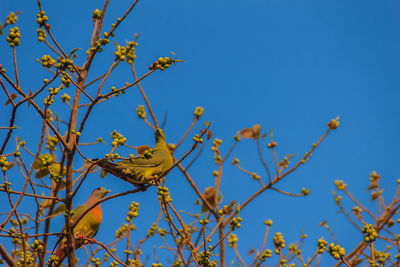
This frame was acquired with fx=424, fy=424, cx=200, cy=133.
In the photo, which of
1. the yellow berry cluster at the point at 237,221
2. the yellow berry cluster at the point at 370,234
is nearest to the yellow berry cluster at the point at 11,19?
the yellow berry cluster at the point at 237,221

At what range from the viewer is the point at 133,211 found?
3.88 metres

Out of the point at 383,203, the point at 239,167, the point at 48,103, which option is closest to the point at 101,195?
the point at 239,167

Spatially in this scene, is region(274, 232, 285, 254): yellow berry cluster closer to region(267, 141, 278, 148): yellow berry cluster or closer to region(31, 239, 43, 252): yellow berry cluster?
region(267, 141, 278, 148): yellow berry cluster

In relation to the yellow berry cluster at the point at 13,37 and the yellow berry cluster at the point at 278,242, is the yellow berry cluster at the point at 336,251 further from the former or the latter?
the yellow berry cluster at the point at 13,37

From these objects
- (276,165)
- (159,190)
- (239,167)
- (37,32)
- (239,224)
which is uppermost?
(37,32)

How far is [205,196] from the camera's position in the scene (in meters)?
5.02

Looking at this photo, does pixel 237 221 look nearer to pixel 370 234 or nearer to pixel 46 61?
pixel 370 234

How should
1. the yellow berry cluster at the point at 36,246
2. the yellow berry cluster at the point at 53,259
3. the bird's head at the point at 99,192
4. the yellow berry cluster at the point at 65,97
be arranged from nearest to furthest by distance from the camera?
the yellow berry cluster at the point at 36,246
the yellow berry cluster at the point at 53,259
the yellow berry cluster at the point at 65,97
the bird's head at the point at 99,192

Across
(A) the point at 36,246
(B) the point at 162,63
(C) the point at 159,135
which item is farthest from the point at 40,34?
(C) the point at 159,135

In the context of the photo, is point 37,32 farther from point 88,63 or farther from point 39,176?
point 39,176

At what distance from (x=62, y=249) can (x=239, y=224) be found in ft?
6.09

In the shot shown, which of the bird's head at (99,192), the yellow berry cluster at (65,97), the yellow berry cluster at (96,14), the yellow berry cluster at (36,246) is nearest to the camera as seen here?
the yellow berry cluster at (36,246)

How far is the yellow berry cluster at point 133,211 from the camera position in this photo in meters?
3.83

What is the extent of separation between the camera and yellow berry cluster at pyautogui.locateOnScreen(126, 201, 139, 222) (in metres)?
3.83
